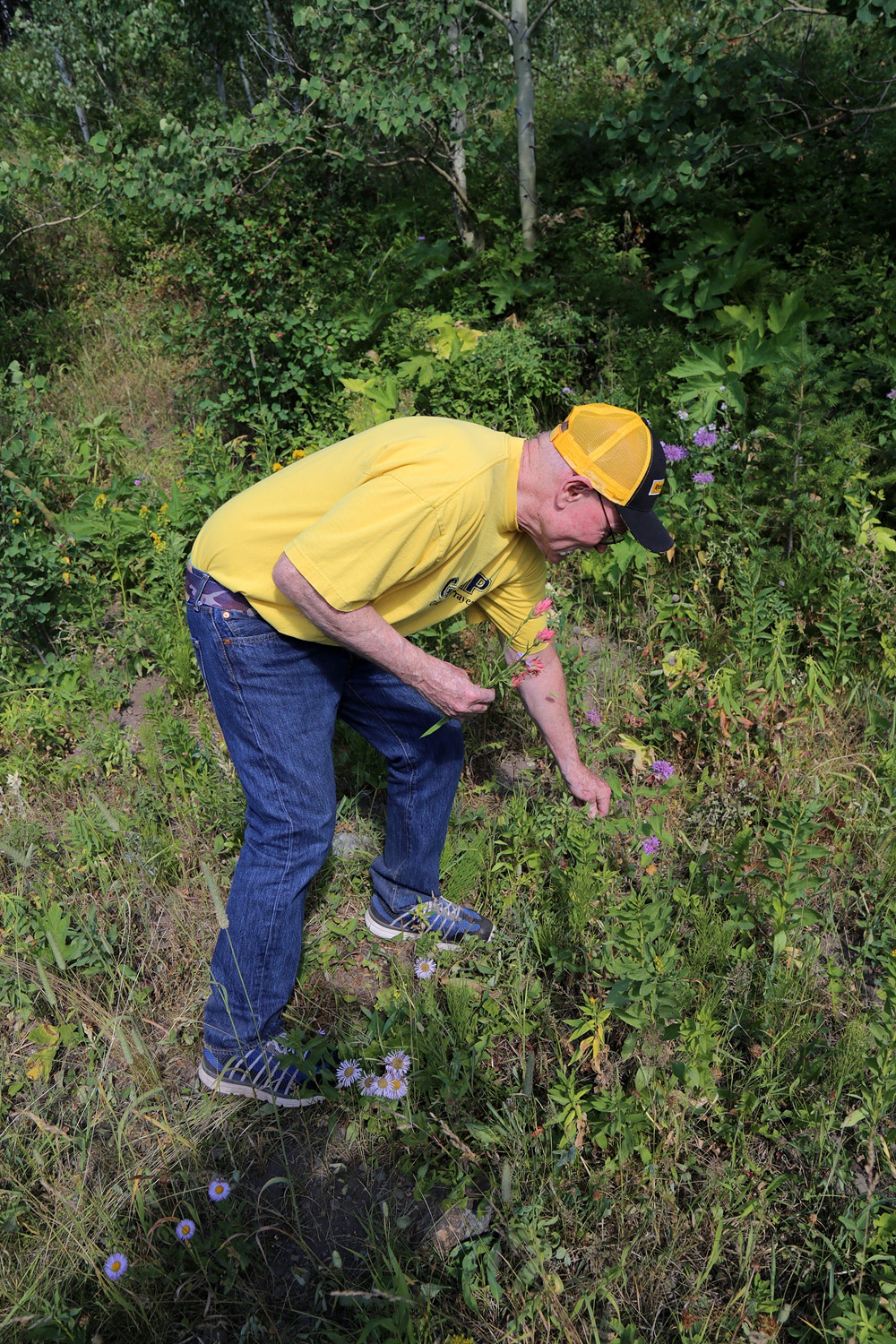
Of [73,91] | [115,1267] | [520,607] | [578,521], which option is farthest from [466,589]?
[73,91]

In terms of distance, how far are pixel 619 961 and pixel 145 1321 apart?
1.31 meters

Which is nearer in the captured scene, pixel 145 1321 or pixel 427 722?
pixel 145 1321

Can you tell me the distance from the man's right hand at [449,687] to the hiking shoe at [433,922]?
2.81ft

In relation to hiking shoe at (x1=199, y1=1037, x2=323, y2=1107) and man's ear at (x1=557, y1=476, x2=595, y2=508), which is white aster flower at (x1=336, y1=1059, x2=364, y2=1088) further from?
man's ear at (x1=557, y1=476, x2=595, y2=508)

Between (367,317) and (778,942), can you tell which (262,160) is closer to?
(367,317)

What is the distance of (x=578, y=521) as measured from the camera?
2.15 metres

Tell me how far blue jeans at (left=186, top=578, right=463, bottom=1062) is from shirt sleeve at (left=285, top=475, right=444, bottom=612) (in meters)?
0.32

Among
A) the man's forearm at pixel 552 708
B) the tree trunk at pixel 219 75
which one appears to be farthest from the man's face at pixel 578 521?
the tree trunk at pixel 219 75

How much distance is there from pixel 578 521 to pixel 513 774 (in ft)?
4.81

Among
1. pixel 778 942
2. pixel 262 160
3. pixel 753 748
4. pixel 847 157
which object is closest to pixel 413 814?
pixel 778 942

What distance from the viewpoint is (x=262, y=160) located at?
5.61 m

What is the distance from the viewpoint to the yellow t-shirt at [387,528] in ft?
6.31

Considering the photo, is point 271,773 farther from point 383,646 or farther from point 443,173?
point 443,173

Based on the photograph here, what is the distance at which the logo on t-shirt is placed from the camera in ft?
7.51
